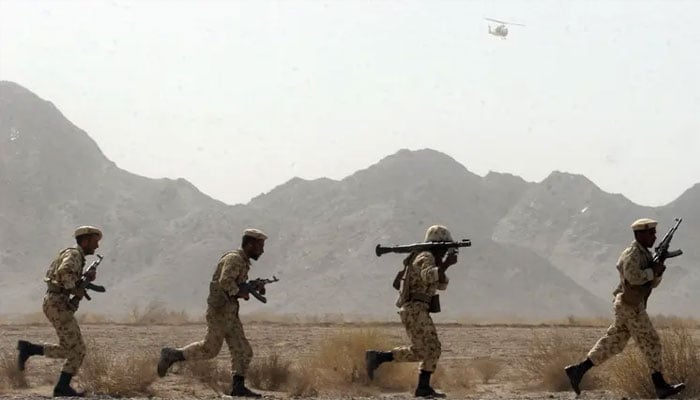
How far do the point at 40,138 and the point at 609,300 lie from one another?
5168cm

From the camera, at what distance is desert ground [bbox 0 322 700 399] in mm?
12614

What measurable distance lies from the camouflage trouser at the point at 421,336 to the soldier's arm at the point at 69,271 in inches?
133

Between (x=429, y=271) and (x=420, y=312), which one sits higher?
(x=429, y=271)

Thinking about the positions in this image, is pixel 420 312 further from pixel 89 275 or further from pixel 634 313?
pixel 89 275

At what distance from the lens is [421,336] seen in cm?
1077

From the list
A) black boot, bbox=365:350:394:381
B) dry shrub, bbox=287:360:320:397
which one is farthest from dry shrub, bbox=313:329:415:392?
black boot, bbox=365:350:394:381

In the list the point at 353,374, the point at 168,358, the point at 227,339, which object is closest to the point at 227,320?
the point at 227,339

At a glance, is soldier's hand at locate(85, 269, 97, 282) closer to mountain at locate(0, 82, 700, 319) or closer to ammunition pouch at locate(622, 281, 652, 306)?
ammunition pouch at locate(622, 281, 652, 306)

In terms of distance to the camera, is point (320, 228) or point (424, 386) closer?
point (424, 386)

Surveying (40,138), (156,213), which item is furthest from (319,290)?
(40,138)

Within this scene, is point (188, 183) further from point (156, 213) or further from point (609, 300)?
point (609, 300)

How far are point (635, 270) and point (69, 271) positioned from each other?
5.64 m

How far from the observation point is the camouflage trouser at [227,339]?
11.0 metres

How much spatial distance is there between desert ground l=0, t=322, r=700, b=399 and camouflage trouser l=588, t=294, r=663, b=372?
0.80 metres
